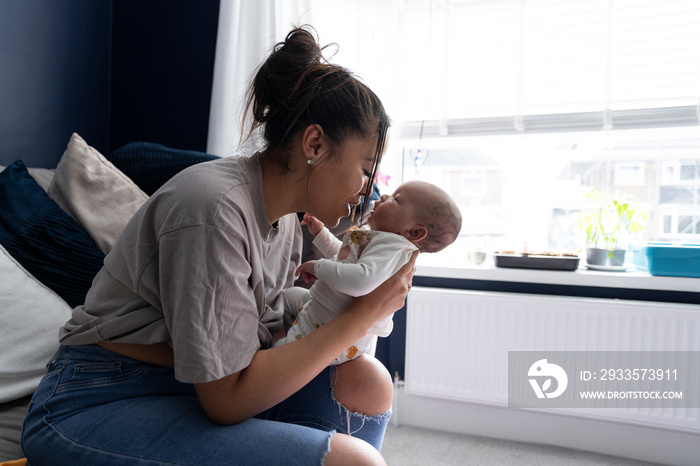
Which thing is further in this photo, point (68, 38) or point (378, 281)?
point (68, 38)

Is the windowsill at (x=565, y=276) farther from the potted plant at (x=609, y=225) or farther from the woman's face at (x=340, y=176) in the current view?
the woman's face at (x=340, y=176)

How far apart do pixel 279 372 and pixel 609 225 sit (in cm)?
198

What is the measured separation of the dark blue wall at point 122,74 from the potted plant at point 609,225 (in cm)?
199

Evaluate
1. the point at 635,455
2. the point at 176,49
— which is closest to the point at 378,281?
the point at 635,455

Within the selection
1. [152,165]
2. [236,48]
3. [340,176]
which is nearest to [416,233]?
[340,176]

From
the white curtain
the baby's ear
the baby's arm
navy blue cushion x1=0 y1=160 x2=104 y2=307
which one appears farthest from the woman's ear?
the white curtain

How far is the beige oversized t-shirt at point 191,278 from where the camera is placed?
2.85ft

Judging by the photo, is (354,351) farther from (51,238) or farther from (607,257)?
(607,257)

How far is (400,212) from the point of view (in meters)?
1.35

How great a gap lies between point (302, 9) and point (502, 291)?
64.7 inches

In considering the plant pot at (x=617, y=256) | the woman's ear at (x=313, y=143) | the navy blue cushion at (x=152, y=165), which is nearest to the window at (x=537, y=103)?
the plant pot at (x=617, y=256)

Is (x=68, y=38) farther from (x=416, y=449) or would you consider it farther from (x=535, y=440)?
(x=535, y=440)

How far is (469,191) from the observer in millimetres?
2707

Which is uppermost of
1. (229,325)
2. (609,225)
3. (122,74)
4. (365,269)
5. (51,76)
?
(122,74)
